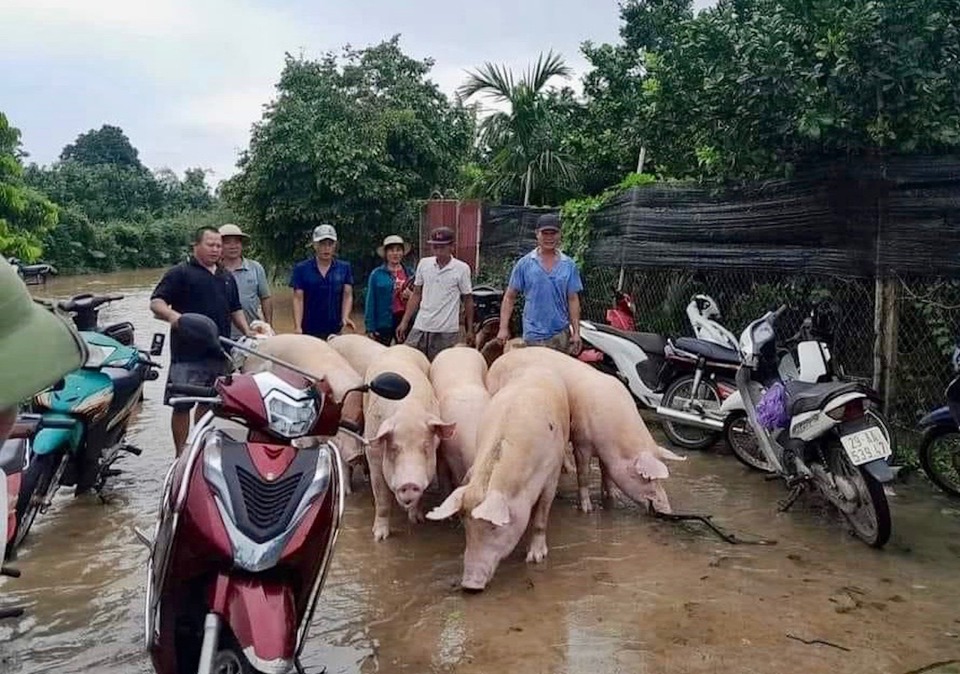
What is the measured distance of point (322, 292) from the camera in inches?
318

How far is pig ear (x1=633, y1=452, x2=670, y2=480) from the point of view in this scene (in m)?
5.52

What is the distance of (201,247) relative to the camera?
6391 mm

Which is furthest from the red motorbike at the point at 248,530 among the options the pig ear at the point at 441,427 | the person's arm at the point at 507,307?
the person's arm at the point at 507,307

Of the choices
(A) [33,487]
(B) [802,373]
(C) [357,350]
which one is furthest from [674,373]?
(A) [33,487]

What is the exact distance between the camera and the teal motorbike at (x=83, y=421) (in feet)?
15.6

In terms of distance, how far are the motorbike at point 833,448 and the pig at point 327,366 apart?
8.71 ft

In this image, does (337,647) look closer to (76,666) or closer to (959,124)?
(76,666)

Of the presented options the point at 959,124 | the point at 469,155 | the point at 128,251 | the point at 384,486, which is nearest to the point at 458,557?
the point at 384,486

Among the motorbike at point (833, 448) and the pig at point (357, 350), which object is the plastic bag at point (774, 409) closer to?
the motorbike at point (833, 448)

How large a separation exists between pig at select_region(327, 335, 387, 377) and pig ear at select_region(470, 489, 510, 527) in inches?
91.8

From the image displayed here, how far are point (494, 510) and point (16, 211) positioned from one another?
63.3ft

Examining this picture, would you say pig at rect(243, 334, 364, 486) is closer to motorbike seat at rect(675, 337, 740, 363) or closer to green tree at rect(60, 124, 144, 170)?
motorbike seat at rect(675, 337, 740, 363)

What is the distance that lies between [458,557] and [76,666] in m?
2.00

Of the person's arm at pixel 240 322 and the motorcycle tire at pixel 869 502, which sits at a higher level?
the person's arm at pixel 240 322
